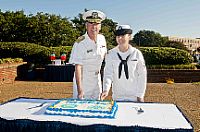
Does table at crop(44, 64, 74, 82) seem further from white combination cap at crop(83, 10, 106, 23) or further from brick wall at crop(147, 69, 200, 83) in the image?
white combination cap at crop(83, 10, 106, 23)

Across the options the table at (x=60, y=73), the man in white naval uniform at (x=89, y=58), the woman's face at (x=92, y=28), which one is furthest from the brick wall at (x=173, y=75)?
the woman's face at (x=92, y=28)

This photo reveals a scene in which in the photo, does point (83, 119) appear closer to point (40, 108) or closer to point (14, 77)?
point (40, 108)

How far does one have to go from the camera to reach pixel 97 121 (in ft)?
7.67

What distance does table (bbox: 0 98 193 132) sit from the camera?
2256mm

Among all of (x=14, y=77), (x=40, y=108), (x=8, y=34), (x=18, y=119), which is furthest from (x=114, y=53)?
(x=8, y=34)

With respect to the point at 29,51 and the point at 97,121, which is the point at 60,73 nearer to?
the point at 29,51

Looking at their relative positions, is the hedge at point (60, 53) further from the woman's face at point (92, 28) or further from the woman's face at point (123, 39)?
the woman's face at point (123, 39)

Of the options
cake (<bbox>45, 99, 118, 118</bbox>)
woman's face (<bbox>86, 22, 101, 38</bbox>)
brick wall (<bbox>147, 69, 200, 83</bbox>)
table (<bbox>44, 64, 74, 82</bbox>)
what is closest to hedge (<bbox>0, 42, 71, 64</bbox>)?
table (<bbox>44, 64, 74, 82</bbox>)

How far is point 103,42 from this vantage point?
358 cm

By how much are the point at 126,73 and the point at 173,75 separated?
35.9ft

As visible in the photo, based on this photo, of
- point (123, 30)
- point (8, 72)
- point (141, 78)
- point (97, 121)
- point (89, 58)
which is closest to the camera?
point (97, 121)

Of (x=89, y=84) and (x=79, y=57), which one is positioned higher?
(x=79, y=57)

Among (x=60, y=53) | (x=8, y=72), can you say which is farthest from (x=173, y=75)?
(x=8, y=72)

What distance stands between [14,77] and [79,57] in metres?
10.3
